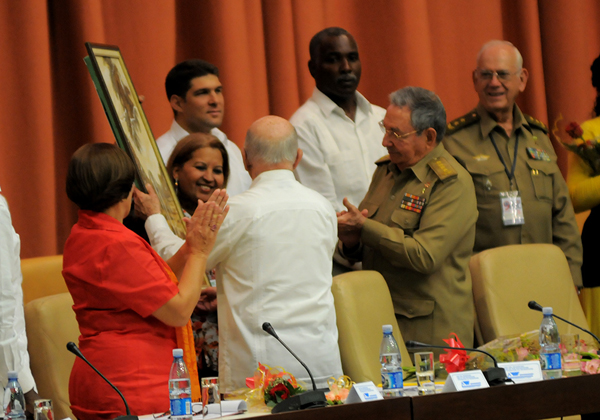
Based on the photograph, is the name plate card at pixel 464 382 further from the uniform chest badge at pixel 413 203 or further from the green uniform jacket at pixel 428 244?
the uniform chest badge at pixel 413 203

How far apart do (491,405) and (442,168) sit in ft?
4.26

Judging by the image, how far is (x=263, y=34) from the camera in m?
5.02

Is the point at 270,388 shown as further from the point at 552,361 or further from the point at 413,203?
the point at 413,203

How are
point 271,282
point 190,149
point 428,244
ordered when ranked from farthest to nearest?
point 190,149 → point 428,244 → point 271,282

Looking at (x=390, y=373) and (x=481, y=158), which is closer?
(x=390, y=373)

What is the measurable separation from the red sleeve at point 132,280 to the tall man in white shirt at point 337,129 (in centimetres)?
160

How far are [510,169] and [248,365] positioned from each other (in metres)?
Result: 1.73

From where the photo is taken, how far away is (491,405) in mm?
2244

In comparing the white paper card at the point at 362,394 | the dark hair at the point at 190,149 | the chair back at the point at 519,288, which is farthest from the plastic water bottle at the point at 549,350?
the dark hair at the point at 190,149

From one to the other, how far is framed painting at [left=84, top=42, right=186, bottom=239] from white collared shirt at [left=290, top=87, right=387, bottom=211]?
2.77ft

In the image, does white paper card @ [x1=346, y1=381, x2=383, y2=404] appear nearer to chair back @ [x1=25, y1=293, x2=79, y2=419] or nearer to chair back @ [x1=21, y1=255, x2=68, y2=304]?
chair back @ [x1=25, y1=293, x2=79, y2=419]

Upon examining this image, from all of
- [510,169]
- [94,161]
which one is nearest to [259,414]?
[94,161]

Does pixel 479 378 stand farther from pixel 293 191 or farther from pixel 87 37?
pixel 87 37

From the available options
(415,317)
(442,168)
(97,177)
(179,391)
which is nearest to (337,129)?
(442,168)
